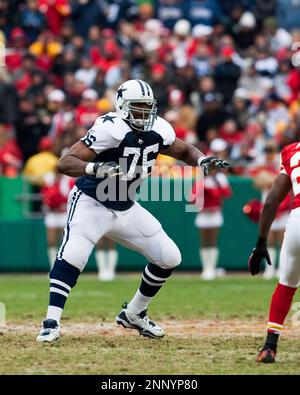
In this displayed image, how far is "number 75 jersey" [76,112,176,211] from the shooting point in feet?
23.8

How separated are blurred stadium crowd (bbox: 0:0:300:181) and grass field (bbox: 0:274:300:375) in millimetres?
2903

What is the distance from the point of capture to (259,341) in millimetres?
7387

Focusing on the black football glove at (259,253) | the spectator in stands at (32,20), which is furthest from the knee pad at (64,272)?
the spectator in stands at (32,20)

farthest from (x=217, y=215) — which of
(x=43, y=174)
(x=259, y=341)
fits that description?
(x=259, y=341)

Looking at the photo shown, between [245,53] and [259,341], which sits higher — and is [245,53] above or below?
above

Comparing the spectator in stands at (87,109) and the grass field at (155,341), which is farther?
the spectator in stands at (87,109)

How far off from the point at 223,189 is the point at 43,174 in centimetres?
261

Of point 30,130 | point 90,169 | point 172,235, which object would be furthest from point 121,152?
point 30,130

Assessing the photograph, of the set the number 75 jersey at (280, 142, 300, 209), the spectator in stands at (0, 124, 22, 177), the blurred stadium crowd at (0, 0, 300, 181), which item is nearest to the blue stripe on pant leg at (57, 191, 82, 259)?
the number 75 jersey at (280, 142, 300, 209)

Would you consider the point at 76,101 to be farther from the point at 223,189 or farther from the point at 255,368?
the point at 255,368

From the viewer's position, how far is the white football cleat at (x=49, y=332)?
281 inches

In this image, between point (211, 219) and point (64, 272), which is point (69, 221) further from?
point (211, 219)

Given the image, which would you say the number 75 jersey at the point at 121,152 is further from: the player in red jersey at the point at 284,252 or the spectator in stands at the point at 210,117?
the spectator in stands at the point at 210,117

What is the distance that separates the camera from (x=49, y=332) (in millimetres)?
7145
